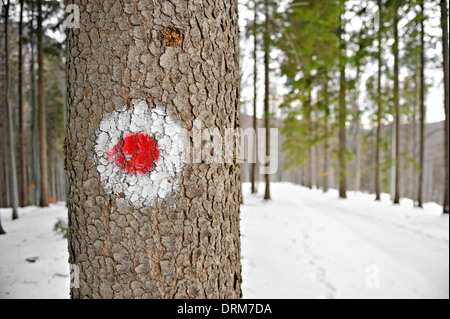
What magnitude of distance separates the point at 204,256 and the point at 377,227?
8.50 meters

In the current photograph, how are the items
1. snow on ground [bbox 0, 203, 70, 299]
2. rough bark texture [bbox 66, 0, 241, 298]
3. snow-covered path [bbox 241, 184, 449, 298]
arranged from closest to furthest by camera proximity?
1. rough bark texture [bbox 66, 0, 241, 298]
2. snow on ground [bbox 0, 203, 70, 299]
3. snow-covered path [bbox 241, 184, 449, 298]

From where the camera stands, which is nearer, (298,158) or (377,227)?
(377,227)

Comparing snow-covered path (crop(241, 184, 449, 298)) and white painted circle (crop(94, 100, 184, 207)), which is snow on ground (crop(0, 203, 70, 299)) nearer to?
white painted circle (crop(94, 100, 184, 207))

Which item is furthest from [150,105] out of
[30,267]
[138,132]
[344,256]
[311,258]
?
[344,256]

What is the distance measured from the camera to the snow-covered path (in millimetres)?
4016

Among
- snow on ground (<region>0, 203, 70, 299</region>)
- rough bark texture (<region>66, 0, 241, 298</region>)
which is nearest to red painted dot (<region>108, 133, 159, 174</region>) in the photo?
rough bark texture (<region>66, 0, 241, 298</region>)

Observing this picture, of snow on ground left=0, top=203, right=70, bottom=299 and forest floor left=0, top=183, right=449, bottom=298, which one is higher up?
snow on ground left=0, top=203, right=70, bottom=299

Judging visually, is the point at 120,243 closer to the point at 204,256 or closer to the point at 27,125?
the point at 204,256

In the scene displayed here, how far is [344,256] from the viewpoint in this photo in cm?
520

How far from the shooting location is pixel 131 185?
35.9 inches

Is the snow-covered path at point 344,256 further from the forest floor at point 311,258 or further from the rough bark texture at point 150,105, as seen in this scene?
the rough bark texture at point 150,105

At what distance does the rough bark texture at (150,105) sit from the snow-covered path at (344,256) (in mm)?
3306

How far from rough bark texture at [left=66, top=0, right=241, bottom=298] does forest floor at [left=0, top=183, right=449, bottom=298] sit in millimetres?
2578
